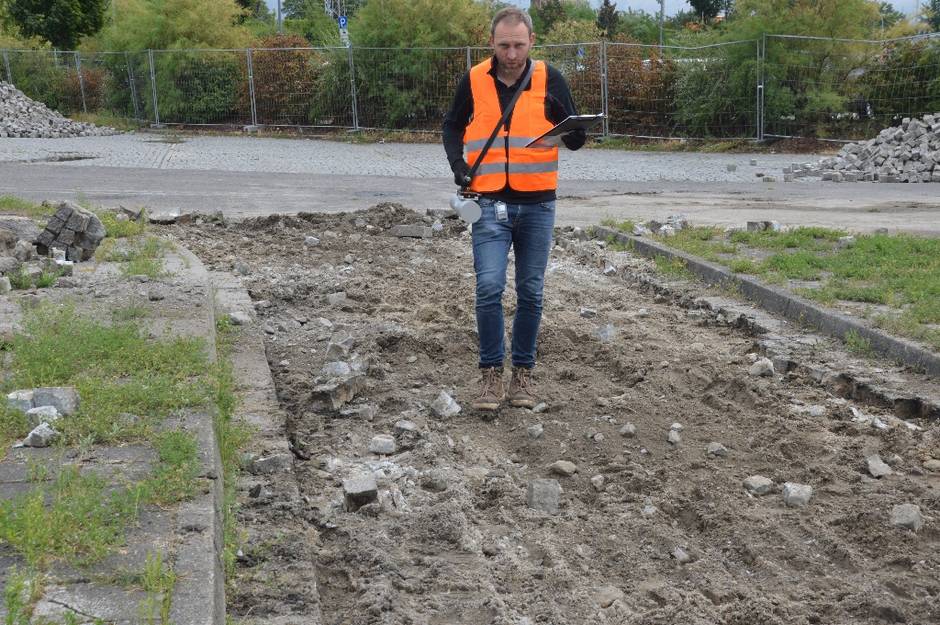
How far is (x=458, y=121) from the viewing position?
18.2ft

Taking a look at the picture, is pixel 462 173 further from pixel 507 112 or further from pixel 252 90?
pixel 252 90

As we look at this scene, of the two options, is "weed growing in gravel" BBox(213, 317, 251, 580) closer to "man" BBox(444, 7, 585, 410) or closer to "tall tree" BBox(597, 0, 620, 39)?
"man" BBox(444, 7, 585, 410)

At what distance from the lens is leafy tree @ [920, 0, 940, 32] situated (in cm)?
3085

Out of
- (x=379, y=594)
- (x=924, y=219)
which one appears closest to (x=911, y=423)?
(x=379, y=594)

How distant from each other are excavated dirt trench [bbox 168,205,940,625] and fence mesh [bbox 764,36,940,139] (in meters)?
16.0

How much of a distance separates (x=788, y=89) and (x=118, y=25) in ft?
68.6

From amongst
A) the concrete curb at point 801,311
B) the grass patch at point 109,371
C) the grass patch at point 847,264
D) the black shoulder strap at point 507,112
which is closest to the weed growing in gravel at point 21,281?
the grass patch at point 109,371

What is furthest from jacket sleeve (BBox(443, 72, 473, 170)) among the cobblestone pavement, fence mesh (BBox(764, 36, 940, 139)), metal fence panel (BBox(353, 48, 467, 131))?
metal fence panel (BBox(353, 48, 467, 131))

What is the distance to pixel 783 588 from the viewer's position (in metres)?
3.54

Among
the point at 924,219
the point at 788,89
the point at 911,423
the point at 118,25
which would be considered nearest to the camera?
the point at 911,423

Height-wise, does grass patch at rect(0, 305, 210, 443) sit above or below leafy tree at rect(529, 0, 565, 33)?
below

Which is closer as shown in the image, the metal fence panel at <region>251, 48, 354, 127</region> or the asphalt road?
the asphalt road

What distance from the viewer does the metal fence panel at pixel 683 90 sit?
73.3 ft

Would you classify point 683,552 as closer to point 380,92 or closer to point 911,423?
point 911,423
